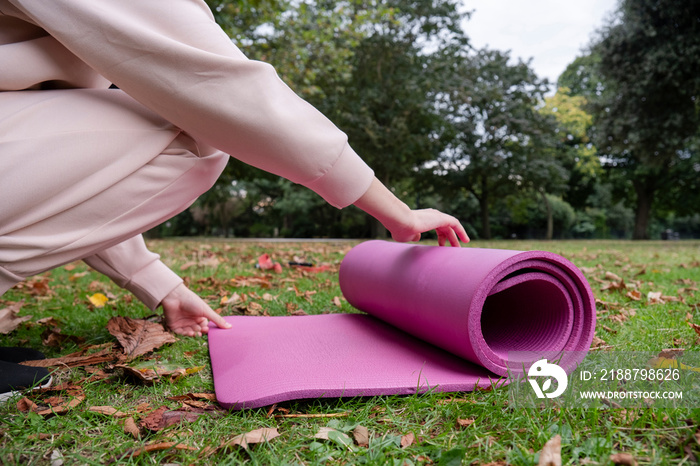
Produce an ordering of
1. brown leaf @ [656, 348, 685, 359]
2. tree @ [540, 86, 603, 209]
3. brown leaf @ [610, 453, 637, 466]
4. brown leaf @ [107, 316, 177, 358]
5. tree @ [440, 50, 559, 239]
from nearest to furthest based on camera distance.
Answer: brown leaf @ [610, 453, 637, 466] → brown leaf @ [656, 348, 685, 359] → brown leaf @ [107, 316, 177, 358] → tree @ [440, 50, 559, 239] → tree @ [540, 86, 603, 209]

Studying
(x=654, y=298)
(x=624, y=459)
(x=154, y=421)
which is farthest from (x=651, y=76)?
(x=154, y=421)

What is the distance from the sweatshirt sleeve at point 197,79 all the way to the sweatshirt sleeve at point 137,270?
0.89m

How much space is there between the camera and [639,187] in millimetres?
25625

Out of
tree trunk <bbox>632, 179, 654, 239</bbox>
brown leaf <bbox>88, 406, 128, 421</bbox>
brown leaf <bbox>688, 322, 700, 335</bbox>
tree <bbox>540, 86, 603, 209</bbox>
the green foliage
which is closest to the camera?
brown leaf <bbox>88, 406, 128, 421</bbox>

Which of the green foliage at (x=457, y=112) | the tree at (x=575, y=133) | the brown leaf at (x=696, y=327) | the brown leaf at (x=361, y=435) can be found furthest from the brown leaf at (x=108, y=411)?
the tree at (x=575, y=133)

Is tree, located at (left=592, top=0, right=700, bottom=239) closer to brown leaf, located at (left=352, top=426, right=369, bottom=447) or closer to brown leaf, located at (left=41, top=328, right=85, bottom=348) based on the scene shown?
brown leaf, located at (left=352, top=426, right=369, bottom=447)

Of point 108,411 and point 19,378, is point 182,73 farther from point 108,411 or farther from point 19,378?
point 19,378

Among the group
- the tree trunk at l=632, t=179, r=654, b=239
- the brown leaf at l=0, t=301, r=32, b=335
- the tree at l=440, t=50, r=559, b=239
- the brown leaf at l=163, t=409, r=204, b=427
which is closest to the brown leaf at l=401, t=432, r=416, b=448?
the brown leaf at l=163, t=409, r=204, b=427

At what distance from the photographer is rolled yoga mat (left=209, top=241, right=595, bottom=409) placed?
4.87ft

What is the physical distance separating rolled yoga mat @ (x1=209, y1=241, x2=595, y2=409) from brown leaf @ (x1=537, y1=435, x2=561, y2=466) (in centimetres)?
42

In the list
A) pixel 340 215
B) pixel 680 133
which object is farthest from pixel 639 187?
pixel 340 215

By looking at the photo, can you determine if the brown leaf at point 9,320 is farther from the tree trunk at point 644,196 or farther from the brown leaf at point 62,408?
the tree trunk at point 644,196

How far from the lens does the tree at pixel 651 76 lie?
12609mm

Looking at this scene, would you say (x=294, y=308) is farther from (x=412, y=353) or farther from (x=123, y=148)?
(x=123, y=148)
